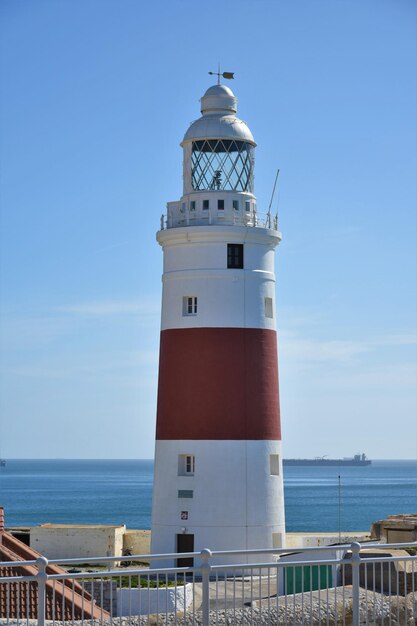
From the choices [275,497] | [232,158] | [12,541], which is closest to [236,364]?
[275,497]

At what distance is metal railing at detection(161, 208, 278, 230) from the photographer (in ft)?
94.9

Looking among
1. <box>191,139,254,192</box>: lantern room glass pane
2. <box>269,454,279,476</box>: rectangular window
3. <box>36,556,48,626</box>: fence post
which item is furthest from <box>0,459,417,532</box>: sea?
<box>36,556,48,626</box>: fence post

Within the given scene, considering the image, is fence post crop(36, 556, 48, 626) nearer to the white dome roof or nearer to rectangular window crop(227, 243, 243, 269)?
rectangular window crop(227, 243, 243, 269)

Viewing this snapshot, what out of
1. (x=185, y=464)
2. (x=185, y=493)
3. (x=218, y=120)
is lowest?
(x=185, y=493)

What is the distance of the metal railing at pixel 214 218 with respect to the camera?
28938 millimetres

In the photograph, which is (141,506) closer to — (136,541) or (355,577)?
(136,541)

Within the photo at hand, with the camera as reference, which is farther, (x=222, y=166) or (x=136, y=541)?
(x=136, y=541)

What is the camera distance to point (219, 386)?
92.1 feet

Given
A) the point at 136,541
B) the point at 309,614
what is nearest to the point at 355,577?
the point at 309,614

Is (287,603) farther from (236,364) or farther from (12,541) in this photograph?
(236,364)

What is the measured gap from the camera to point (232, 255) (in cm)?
2872

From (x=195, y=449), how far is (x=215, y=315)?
3.10 m

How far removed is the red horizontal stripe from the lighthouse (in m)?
0.02

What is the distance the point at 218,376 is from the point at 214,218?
3.78 m
